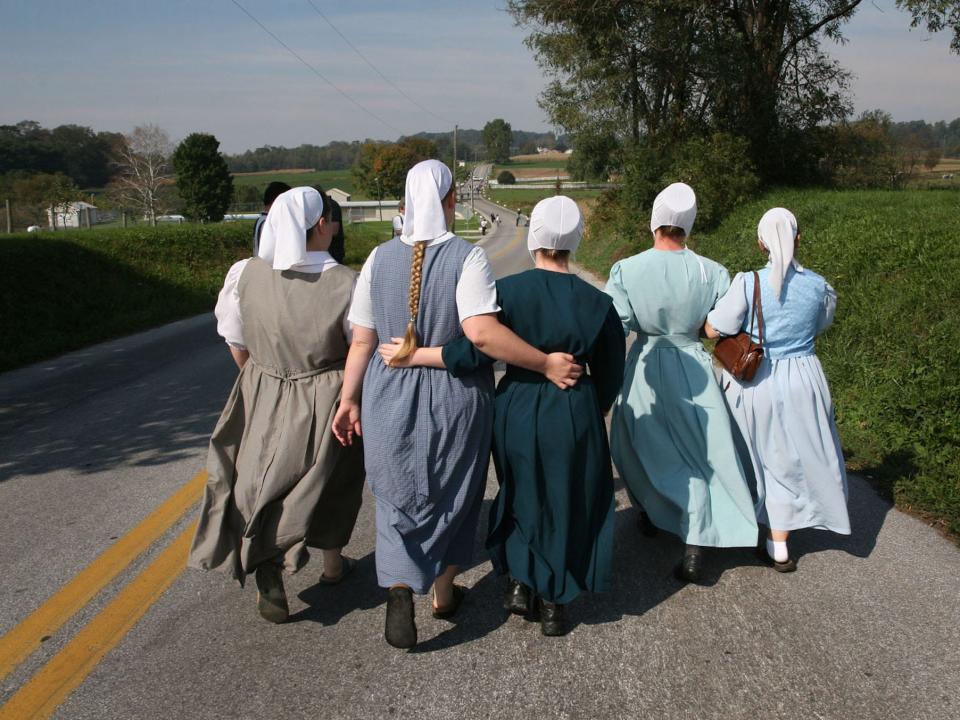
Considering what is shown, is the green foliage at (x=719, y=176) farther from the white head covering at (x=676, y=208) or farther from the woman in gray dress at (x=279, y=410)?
the woman in gray dress at (x=279, y=410)

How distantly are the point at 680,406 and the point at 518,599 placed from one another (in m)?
1.30

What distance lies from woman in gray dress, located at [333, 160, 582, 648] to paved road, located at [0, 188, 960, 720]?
39 cm

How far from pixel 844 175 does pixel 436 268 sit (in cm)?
2446

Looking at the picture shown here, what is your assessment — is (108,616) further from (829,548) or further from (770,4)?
(770,4)

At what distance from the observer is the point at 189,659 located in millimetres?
3268

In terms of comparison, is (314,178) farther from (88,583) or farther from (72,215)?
(88,583)

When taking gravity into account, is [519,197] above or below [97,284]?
above

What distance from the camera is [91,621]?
3.56 m

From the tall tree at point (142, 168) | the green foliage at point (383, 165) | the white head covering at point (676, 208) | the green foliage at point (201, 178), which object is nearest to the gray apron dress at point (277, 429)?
the white head covering at point (676, 208)

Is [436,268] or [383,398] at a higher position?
[436,268]

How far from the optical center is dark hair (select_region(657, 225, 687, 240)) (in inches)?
163

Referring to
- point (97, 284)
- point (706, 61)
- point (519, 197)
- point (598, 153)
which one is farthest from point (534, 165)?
point (97, 284)

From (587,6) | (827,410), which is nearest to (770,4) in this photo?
(587,6)

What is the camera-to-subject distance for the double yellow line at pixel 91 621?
303 cm
